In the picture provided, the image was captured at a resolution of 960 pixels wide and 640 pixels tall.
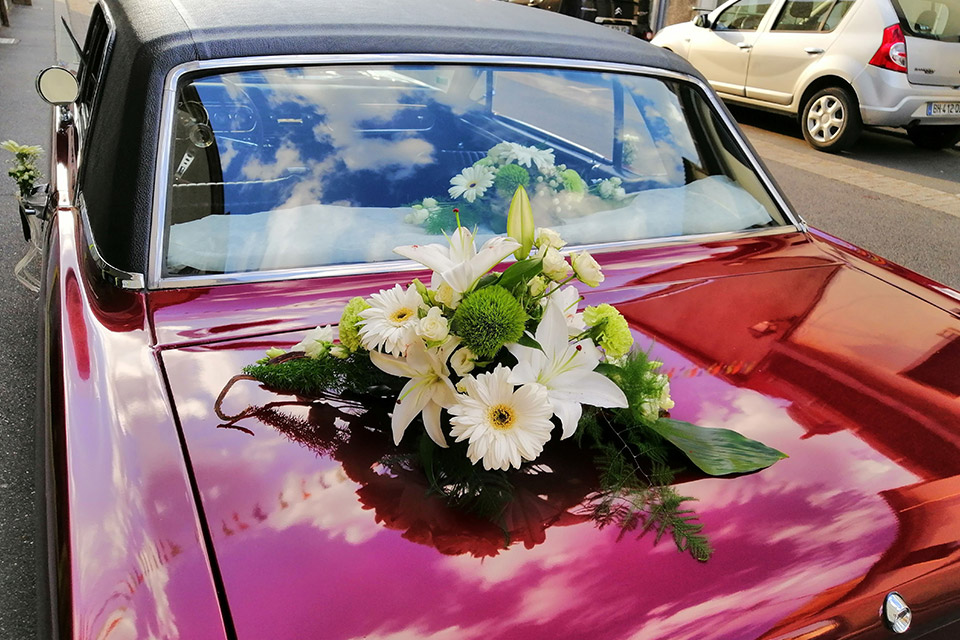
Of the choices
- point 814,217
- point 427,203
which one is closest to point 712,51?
point 814,217

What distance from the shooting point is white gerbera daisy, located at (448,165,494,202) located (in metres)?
2.09

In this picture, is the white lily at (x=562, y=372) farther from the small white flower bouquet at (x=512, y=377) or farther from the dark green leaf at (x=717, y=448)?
the dark green leaf at (x=717, y=448)

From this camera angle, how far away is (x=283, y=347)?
5.07 ft

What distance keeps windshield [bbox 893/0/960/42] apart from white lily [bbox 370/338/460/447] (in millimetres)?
8418

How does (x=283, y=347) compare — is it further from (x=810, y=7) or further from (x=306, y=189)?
(x=810, y=7)

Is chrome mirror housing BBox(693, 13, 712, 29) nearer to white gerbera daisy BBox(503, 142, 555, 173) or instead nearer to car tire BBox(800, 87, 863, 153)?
car tire BBox(800, 87, 863, 153)

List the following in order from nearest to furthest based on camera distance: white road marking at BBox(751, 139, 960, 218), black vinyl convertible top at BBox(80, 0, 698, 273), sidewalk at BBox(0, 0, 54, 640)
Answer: black vinyl convertible top at BBox(80, 0, 698, 273)
sidewalk at BBox(0, 0, 54, 640)
white road marking at BBox(751, 139, 960, 218)

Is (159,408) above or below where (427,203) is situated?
below

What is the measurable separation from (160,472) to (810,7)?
932cm

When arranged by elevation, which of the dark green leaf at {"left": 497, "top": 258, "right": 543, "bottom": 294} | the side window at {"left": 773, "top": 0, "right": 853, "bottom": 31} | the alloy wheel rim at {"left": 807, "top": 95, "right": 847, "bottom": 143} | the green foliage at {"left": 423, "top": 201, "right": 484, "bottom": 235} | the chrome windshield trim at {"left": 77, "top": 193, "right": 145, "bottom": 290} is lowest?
the alloy wheel rim at {"left": 807, "top": 95, "right": 847, "bottom": 143}

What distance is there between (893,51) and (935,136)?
5.04 feet

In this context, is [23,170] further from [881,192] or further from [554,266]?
[881,192]

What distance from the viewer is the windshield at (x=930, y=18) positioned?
8.02 m

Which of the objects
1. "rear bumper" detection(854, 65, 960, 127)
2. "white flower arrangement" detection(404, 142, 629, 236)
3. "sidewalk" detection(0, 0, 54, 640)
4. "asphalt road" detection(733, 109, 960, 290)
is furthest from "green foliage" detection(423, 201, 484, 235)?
"rear bumper" detection(854, 65, 960, 127)
